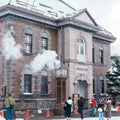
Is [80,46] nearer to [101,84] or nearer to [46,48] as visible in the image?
[46,48]

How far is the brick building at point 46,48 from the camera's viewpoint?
29.0m

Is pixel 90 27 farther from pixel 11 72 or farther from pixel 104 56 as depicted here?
pixel 11 72

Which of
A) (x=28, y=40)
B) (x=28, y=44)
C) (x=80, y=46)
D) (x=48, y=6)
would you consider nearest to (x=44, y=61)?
(x=28, y=44)

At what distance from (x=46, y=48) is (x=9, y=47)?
491 cm

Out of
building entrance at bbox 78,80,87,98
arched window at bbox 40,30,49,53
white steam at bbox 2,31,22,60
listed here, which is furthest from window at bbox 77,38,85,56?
white steam at bbox 2,31,22,60

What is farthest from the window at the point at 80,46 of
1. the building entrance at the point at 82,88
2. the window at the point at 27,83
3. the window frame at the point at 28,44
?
the window at the point at 27,83

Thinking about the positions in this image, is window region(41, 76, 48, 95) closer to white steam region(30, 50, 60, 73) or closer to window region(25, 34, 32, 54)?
white steam region(30, 50, 60, 73)

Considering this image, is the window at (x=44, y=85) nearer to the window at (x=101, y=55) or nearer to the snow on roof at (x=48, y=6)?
the snow on roof at (x=48, y=6)

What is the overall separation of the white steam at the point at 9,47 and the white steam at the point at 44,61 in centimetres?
238

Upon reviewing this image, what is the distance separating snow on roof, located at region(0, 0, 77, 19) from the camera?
102ft

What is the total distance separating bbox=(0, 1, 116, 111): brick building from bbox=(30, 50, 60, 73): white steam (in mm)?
409

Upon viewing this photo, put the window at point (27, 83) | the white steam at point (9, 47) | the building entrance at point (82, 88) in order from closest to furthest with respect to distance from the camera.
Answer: the white steam at point (9, 47), the window at point (27, 83), the building entrance at point (82, 88)

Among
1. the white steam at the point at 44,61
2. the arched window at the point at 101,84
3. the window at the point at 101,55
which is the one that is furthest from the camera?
the window at the point at 101,55

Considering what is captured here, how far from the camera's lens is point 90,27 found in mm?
34594
